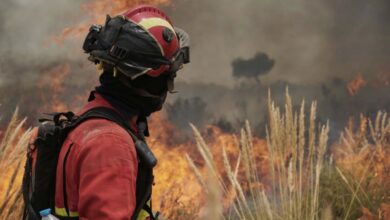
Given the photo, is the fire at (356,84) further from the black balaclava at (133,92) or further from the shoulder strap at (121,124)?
the shoulder strap at (121,124)

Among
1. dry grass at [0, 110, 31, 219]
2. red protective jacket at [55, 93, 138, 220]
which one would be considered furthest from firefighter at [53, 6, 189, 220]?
dry grass at [0, 110, 31, 219]

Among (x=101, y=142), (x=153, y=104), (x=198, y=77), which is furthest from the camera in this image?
(x=198, y=77)

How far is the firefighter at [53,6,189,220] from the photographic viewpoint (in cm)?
135

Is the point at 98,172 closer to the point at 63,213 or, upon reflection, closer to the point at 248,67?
the point at 63,213

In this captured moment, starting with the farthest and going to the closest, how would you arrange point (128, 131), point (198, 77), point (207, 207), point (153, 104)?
point (198, 77) → point (153, 104) → point (128, 131) → point (207, 207)

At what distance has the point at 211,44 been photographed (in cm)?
657

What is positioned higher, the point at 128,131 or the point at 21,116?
the point at 128,131

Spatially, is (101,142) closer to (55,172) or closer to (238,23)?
(55,172)

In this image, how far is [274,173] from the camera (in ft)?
9.23

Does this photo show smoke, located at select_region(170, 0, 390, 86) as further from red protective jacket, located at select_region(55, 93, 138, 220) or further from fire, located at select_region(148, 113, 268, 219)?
red protective jacket, located at select_region(55, 93, 138, 220)

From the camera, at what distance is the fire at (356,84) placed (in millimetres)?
7043

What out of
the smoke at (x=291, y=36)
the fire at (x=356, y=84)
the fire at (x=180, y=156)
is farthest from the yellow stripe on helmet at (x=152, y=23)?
the fire at (x=356, y=84)

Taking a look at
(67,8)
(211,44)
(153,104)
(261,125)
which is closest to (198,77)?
(211,44)

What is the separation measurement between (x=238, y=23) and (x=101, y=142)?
17.8 feet
